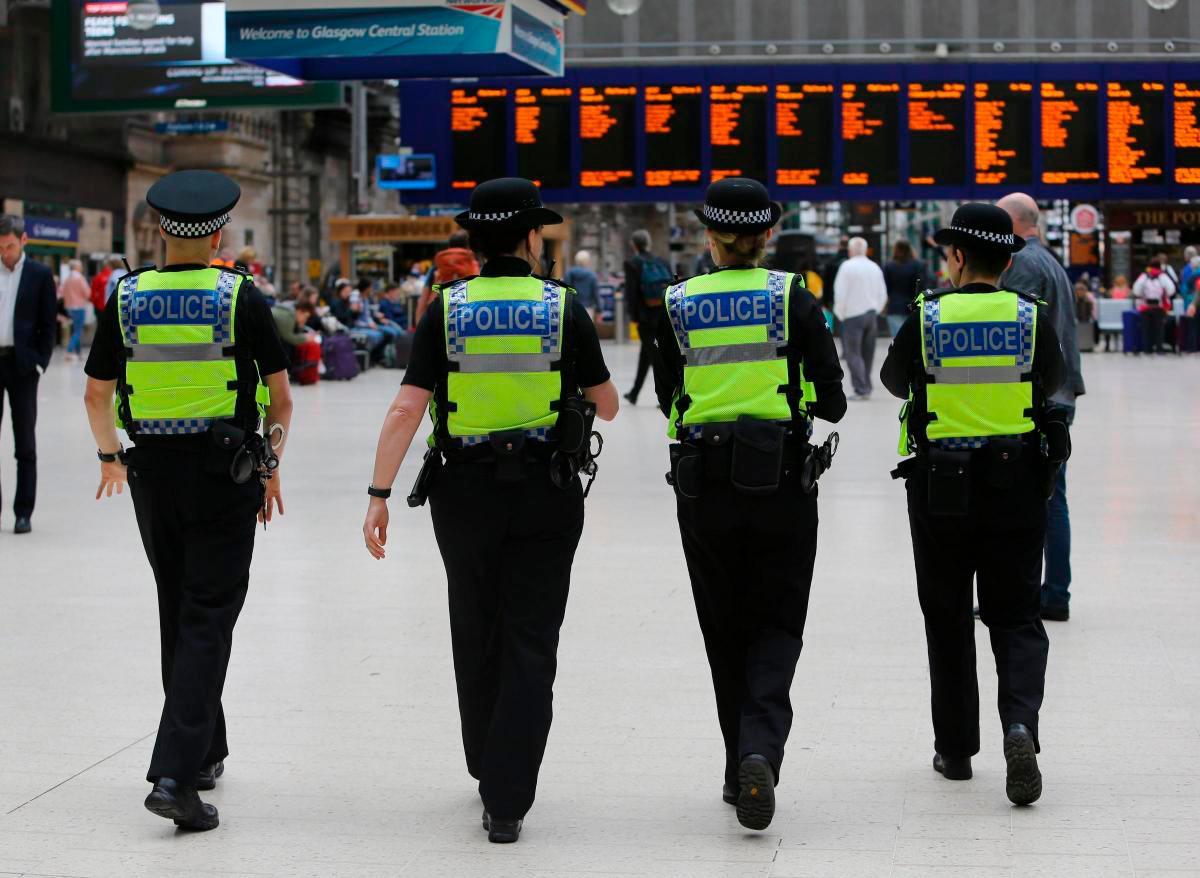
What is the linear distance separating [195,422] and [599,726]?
1710mm

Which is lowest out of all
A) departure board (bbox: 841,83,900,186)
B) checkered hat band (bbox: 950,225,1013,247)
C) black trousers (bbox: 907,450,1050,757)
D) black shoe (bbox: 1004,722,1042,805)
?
black shoe (bbox: 1004,722,1042,805)

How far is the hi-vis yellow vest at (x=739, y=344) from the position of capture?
5.09 m

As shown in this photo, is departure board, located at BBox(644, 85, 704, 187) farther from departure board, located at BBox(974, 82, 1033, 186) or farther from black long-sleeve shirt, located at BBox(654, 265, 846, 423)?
black long-sleeve shirt, located at BBox(654, 265, 846, 423)

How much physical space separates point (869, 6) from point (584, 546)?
24.0 meters

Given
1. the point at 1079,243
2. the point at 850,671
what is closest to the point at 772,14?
the point at 1079,243

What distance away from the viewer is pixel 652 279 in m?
19.6

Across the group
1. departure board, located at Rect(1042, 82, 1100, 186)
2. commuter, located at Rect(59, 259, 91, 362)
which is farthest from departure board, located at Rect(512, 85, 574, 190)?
commuter, located at Rect(59, 259, 91, 362)

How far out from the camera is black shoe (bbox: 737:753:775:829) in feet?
15.8

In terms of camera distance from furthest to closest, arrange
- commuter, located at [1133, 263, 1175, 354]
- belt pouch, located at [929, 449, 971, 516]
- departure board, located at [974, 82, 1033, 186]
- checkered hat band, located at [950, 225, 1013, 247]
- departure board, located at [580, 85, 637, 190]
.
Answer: commuter, located at [1133, 263, 1175, 354], departure board, located at [580, 85, 637, 190], departure board, located at [974, 82, 1033, 186], checkered hat band, located at [950, 225, 1013, 247], belt pouch, located at [929, 449, 971, 516]

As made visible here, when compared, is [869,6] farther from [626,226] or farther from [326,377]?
[626,226]

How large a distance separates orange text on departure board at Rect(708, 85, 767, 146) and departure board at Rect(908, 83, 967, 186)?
2128 mm

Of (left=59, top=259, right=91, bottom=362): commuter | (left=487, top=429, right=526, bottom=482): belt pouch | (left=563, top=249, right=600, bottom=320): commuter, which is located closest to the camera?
(left=487, top=429, right=526, bottom=482): belt pouch

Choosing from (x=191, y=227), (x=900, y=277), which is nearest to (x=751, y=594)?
(x=191, y=227)

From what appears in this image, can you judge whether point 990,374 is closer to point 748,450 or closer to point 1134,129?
point 748,450
